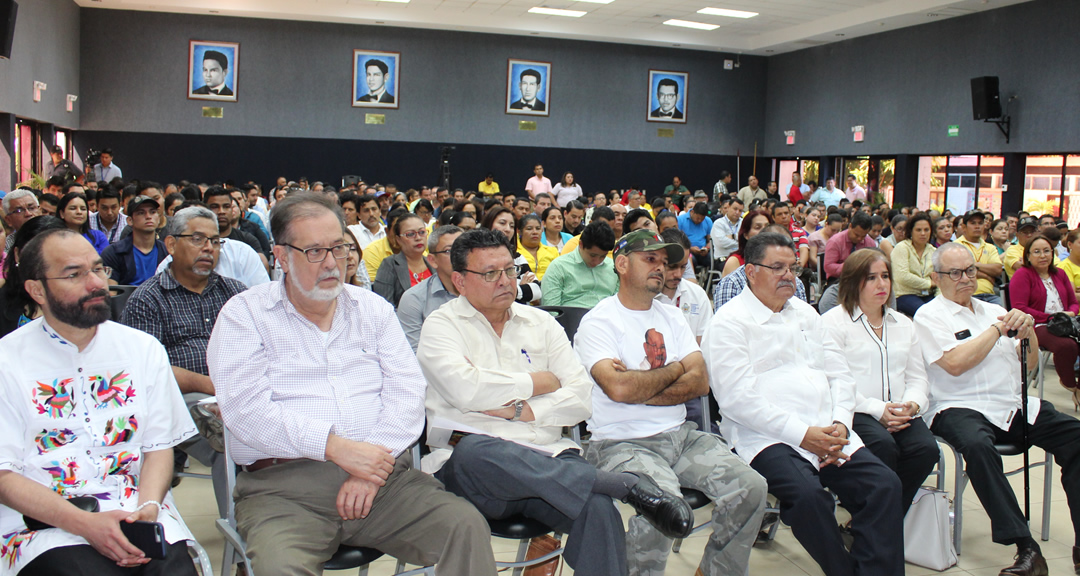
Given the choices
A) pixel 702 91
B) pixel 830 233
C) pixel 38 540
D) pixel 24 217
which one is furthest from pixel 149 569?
pixel 702 91

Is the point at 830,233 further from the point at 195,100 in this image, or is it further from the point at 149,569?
the point at 195,100

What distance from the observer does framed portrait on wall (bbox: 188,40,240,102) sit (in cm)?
1592

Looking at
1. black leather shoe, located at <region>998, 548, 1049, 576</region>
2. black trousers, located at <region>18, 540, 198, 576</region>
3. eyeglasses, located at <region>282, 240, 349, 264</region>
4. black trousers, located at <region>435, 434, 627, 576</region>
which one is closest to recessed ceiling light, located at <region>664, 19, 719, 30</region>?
black leather shoe, located at <region>998, 548, 1049, 576</region>

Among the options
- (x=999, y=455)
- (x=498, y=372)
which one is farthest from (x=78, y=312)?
(x=999, y=455)

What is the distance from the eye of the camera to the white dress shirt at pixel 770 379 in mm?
2846

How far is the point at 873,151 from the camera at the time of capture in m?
15.7

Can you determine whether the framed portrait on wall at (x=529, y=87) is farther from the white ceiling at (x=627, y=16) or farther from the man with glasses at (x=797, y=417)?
the man with glasses at (x=797, y=417)

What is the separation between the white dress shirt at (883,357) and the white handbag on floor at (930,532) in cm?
40

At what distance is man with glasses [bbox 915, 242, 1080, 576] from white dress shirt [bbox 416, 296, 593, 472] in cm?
161

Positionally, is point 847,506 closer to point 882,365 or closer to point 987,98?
point 882,365

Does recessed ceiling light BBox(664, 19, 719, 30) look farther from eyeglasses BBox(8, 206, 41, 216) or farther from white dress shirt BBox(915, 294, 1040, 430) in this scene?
white dress shirt BBox(915, 294, 1040, 430)

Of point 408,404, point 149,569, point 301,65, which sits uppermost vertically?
point 301,65

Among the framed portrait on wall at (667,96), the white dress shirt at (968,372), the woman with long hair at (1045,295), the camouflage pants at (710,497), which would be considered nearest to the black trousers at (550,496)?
the camouflage pants at (710,497)

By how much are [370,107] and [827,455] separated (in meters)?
15.4
